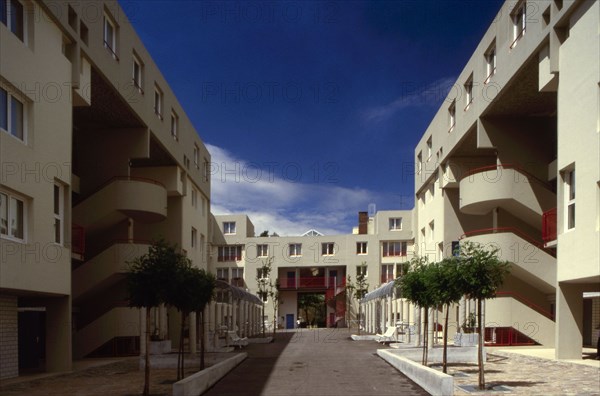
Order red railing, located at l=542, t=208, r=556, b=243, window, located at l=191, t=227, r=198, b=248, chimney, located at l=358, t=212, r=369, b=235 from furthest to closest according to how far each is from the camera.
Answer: chimney, located at l=358, t=212, r=369, b=235 < window, located at l=191, t=227, r=198, b=248 < red railing, located at l=542, t=208, r=556, b=243

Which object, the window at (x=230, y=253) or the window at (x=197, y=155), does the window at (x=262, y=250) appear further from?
the window at (x=197, y=155)

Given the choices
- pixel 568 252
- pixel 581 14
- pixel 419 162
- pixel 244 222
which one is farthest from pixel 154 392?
pixel 244 222

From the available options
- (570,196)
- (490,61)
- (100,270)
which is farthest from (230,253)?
(570,196)

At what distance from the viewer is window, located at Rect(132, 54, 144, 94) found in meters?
27.1

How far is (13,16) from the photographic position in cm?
1677

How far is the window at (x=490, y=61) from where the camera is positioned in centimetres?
2777

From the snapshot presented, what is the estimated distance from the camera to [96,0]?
866 inches

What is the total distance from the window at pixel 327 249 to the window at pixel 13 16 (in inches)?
2052

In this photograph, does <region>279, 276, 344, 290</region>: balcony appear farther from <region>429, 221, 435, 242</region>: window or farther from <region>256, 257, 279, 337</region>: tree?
<region>429, 221, 435, 242</region>: window

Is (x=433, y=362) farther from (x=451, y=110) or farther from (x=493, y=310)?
(x=451, y=110)

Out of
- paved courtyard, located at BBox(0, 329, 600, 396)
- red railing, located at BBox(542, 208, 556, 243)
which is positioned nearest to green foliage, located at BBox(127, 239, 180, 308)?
paved courtyard, located at BBox(0, 329, 600, 396)

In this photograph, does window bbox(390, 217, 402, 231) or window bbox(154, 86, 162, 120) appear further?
window bbox(390, 217, 402, 231)

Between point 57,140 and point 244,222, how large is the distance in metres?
50.3

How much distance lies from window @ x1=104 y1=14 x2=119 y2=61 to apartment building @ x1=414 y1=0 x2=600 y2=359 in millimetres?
15008
